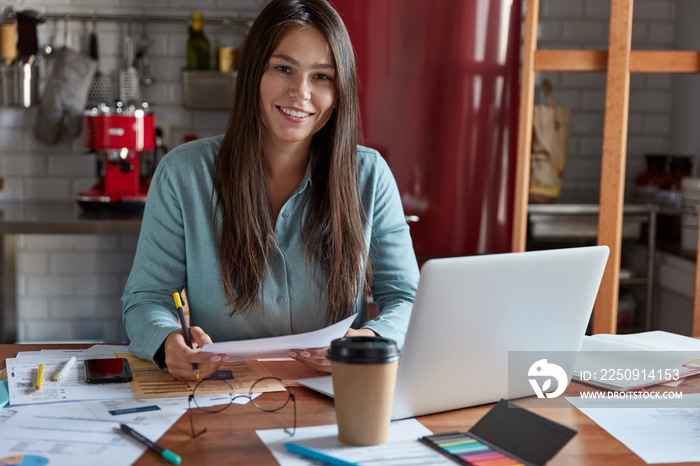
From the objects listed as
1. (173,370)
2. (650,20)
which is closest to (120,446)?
(173,370)

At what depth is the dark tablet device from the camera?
1.33 metres

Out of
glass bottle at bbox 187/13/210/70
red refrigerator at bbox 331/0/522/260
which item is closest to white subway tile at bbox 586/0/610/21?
red refrigerator at bbox 331/0/522/260

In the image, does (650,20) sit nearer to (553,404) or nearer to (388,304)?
(388,304)

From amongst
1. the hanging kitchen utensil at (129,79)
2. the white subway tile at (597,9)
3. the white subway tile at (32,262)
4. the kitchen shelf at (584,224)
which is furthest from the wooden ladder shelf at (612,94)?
the white subway tile at (32,262)

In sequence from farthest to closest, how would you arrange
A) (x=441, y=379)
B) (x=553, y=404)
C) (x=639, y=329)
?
(x=639, y=329)
(x=553, y=404)
(x=441, y=379)

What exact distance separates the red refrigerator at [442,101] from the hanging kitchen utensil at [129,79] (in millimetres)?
1167

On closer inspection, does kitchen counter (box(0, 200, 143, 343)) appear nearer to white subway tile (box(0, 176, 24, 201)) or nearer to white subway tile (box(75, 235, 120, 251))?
white subway tile (box(0, 176, 24, 201))

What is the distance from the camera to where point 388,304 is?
172 cm

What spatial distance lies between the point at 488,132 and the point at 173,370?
183cm

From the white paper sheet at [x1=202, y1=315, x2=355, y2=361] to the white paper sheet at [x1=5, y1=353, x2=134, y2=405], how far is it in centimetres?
19

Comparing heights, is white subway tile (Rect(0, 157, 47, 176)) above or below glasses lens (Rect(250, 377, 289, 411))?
above

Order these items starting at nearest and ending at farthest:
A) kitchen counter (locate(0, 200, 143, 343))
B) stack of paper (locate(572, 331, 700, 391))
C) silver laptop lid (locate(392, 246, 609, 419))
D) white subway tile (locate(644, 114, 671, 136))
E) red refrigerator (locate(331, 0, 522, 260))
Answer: silver laptop lid (locate(392, 246, 609, 419)), stack of paper (locate(572, 331, 700, 391)), red refrigerator (locate(331, 0, 522, 260)), kitchen counter (locate(0, 200, 143, 343)), white subway tile (locate(644, 114, 671, 136))

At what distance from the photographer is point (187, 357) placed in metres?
1.31

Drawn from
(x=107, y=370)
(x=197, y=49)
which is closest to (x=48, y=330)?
(x=197, y=49)
